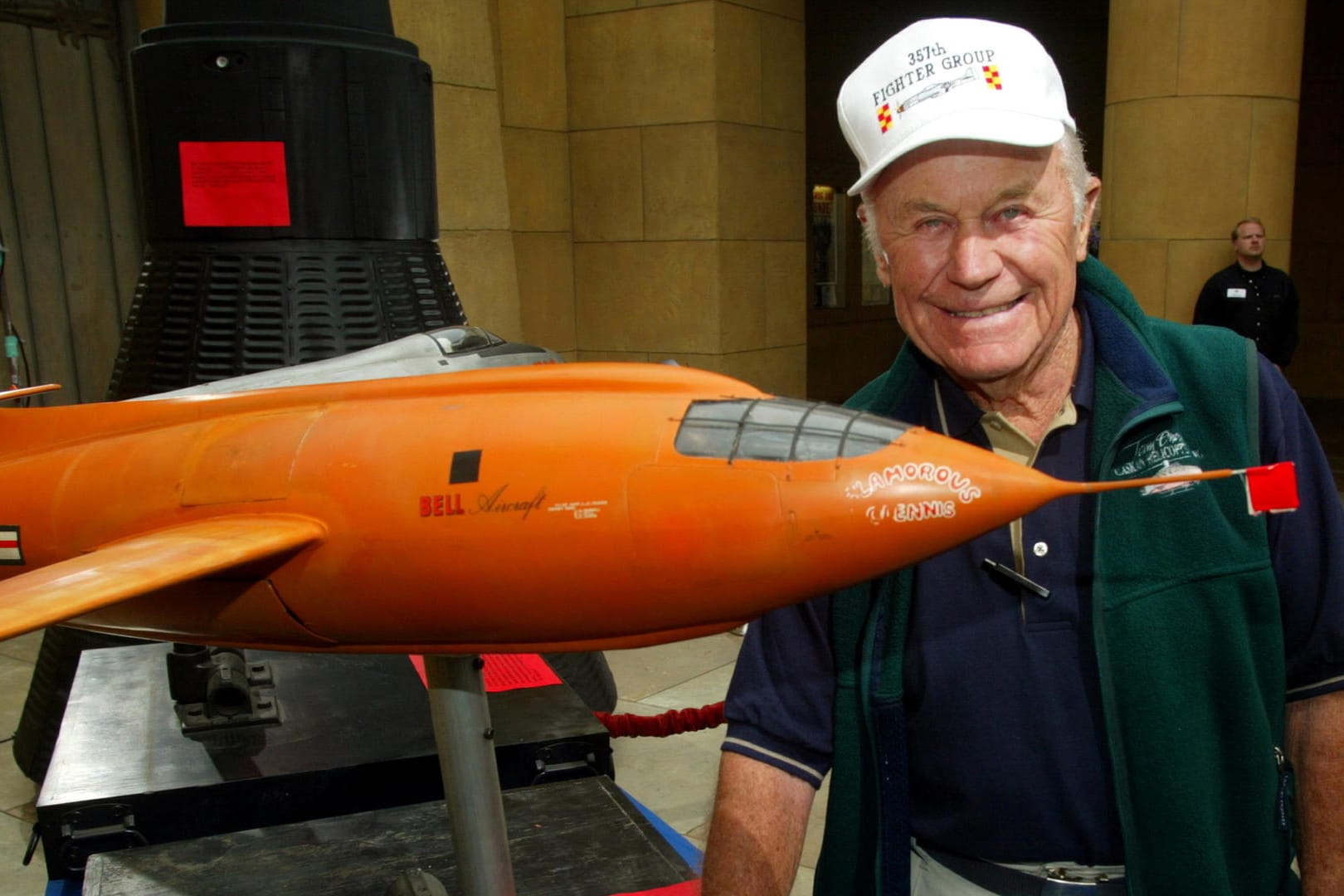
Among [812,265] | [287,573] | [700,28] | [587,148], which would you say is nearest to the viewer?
[287,573]

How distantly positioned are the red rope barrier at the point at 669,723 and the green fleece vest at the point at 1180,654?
124cm

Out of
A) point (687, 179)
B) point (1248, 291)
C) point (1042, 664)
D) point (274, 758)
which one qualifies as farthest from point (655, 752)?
point (1248, 291)

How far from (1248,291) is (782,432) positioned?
824 centimetres

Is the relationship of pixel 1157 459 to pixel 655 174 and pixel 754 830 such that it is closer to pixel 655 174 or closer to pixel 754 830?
pixel 754 830

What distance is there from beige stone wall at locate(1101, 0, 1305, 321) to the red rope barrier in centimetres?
674

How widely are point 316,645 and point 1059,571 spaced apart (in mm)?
1101

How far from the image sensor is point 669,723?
307 centimetres

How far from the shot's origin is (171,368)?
3.03 metres

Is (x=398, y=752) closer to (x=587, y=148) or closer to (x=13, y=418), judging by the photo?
(x=13, y=418)

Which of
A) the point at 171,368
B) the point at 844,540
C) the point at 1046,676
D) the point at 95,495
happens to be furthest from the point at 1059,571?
the point at 171,368

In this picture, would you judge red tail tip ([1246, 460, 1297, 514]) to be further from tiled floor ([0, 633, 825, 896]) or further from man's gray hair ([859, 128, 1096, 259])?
tiled floor ([0, 633, 825, 896])

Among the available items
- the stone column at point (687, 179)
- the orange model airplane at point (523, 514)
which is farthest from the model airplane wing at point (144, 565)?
the stone column at point (687, 179)

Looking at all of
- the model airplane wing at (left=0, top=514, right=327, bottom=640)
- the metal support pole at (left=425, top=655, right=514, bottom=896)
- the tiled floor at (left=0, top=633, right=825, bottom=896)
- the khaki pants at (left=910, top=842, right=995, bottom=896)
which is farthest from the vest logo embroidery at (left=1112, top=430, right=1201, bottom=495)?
the tiled floor at (left=0, top=633, right=825, bottom=896)

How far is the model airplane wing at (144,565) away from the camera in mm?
1164
